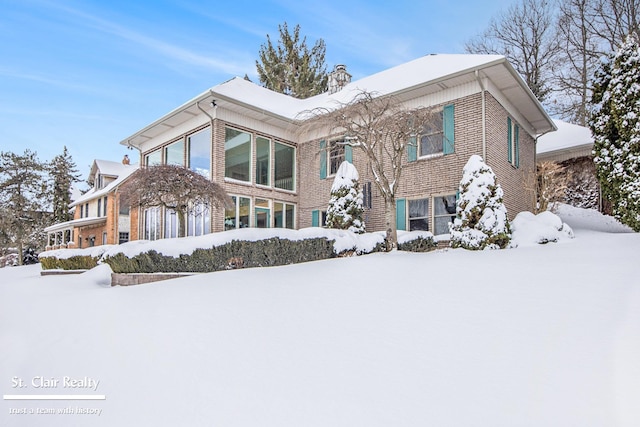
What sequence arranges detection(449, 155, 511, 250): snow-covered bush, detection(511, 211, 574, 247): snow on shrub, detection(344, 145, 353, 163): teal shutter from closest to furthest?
detection(449, 155, 511, 250): snow-covered bush, detection(511, 211, 574, 247): snow on shrub, detection(344, 145, 353, 163): teal shutter

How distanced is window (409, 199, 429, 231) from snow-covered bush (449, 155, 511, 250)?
7.05 ft

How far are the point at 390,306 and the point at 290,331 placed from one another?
1.17 metres

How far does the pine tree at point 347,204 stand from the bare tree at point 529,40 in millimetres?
15201

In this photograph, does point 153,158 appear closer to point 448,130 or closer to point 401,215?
point 401,215

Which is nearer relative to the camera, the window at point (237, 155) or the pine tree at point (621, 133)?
the pine tree at point (621, 133)

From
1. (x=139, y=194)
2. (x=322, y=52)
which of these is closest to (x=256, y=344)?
(x=139, y=194)

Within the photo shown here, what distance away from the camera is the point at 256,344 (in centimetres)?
377

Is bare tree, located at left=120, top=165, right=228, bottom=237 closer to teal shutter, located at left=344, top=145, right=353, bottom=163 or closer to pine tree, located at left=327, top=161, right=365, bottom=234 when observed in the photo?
pine tree, located at left=327, top=161, right=365, bottom=234

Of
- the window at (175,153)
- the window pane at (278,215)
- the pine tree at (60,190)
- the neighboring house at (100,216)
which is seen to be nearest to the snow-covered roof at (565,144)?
the window pane at (278,215)

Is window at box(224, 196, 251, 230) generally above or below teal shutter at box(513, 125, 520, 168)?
below

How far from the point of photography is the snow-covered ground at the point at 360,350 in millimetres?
2684

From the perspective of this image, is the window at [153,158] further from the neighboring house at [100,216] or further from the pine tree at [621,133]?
the pine tree at [621,133]

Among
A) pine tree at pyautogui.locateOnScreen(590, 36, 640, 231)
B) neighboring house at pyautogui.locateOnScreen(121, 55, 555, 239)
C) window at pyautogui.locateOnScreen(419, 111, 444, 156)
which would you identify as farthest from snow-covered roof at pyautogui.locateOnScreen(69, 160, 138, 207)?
pine tree at pyautogui.locateOnScreen(590, 36, 640, 231)

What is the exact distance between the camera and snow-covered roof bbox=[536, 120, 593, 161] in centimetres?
1427
